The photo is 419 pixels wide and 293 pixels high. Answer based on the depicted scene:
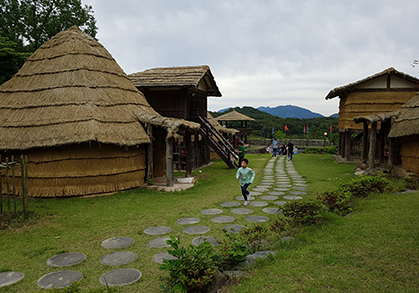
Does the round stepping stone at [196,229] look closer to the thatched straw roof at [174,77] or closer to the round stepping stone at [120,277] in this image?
the round stepping stone at [120,277]

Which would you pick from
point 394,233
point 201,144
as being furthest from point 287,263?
point 201,144

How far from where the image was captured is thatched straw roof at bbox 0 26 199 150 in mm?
8727

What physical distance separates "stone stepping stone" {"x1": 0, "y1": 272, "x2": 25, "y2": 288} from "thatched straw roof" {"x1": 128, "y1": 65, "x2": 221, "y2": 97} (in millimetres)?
11387

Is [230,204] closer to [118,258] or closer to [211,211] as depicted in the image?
[211,211]

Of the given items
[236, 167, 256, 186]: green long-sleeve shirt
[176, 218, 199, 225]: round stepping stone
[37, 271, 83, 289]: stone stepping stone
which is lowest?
[176, 218, 199, 225]: round stepping stone

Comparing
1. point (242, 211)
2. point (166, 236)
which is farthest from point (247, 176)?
point (166, 236)

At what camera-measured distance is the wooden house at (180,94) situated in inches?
576

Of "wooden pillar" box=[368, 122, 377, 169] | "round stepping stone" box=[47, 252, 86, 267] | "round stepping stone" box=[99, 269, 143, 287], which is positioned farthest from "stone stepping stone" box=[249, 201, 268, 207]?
"wooden pillar" box=[368, 122, 377, 169]

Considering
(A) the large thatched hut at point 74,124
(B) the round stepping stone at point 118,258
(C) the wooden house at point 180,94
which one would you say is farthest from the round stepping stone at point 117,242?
(C) the wooden house at point 180,94

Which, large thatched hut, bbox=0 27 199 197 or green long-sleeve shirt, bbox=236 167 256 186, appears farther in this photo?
large thatched hut, bbox=0 27 199 197

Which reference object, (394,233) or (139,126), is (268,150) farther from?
(394,233)

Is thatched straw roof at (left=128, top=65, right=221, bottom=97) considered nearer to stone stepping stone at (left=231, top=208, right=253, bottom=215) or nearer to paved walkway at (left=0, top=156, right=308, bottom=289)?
paved walkway at (left=0, top=156, right=308, bottom=289)

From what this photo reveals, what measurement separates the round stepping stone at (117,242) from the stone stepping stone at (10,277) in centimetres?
133

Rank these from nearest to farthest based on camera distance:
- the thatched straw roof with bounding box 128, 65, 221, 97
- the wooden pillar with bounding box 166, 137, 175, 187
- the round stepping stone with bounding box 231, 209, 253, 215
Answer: the round stepping stone with bounding box 231, 209, 253, 215 → the wooden pillar with bounding box 166, 137, 175, 187 → the thatched straw roof with bounding box 128, 65, 221, 97
